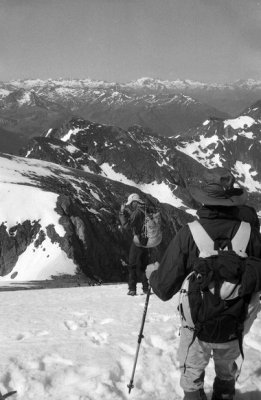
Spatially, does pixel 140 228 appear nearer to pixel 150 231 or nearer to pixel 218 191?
pixel 150 231

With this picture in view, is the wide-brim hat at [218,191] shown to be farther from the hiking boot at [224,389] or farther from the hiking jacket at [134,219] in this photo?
the hiking jacket at [134,219]

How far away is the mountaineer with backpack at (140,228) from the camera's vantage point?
42.0ft

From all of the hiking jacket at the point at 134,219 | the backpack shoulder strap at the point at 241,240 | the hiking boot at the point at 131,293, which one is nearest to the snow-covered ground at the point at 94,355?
the hiking boot at the point at 131,293

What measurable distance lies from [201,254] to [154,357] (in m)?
3.70

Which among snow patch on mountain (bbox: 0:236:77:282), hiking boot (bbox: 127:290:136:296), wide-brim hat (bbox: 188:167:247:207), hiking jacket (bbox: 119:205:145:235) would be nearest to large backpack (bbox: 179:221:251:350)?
wide-brim hat (bbox: 188:167:247:207)

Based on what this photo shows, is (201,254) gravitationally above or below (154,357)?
above

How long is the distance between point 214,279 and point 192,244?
0.52 m

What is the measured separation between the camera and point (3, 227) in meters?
76.1

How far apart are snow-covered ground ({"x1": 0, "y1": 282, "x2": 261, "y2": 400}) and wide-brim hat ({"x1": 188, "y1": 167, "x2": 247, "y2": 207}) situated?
3.39 meters

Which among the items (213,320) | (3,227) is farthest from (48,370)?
(3,227)

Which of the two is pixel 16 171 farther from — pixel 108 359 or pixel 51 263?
pixel 108 359

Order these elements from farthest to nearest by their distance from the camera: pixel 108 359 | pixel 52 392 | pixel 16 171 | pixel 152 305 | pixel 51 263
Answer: pixel 16 171 → pixel 51 263 → pixel 152 305 → pixel 108 359 → pixel 52 392

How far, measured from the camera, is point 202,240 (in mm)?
5391

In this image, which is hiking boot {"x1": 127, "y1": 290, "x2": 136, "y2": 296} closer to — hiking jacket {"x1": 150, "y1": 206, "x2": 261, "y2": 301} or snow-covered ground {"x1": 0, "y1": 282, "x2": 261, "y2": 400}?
snow-covered ground {"x1": 0, "y1": 282, "x2": 261, "y2": 400}
